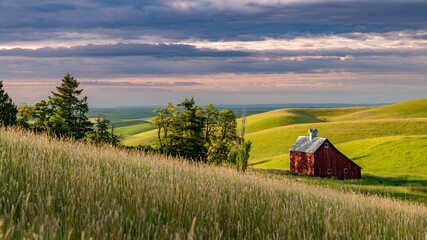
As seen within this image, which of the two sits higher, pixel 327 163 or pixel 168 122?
pixel 168 122

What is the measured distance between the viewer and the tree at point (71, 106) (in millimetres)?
54006

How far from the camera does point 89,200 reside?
18.4ft

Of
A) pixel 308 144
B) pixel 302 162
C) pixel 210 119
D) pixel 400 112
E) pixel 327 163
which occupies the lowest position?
pixel 302 162

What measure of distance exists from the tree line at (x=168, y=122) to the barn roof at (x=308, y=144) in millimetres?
12094

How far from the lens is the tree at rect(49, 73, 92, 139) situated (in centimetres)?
5401

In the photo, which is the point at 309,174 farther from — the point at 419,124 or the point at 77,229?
the point at 77,229

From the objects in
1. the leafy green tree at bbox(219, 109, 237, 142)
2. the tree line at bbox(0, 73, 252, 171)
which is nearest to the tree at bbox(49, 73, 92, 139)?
the tree line at bbox(0, 73, 252, 171)

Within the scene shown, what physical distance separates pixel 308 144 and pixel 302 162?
334cm

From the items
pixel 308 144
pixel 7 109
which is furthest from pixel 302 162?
pixel 7 109

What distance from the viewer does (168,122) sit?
5434 centimetres

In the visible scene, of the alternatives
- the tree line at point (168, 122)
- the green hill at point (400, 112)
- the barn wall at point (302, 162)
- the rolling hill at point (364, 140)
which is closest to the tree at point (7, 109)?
the tree line at point (168, 122)

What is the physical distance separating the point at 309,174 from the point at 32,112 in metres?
46.5

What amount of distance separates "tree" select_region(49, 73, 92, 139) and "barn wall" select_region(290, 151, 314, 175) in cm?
3583

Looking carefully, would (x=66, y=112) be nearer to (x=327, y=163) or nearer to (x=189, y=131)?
(x=189, y=131)
